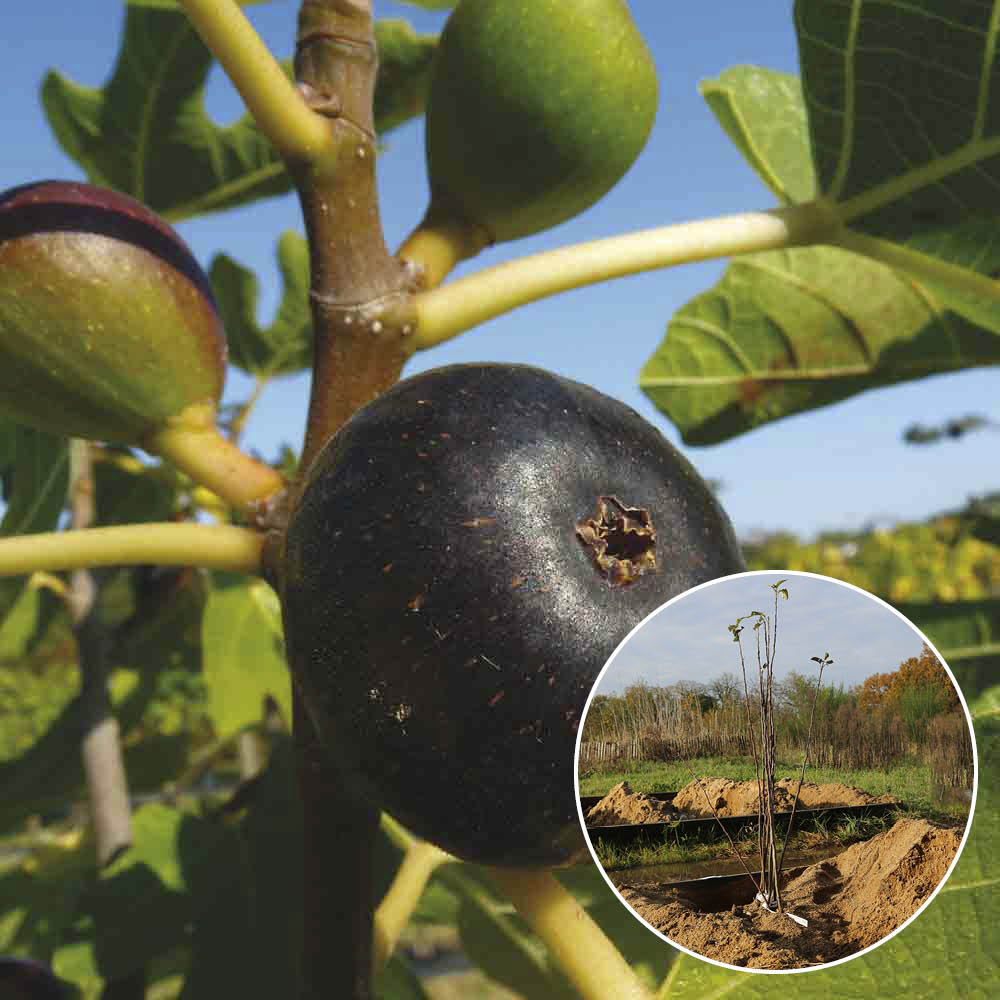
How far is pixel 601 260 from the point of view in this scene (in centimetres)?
100

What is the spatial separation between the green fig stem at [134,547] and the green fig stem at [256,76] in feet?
1.00

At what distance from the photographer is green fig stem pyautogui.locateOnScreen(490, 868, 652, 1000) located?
2.54 feet

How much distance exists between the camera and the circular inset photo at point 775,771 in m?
0.59

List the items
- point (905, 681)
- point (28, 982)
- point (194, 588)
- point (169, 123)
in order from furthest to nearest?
point (194, 588) < point (169, 123) < point (28, 982) < point (905, 681)

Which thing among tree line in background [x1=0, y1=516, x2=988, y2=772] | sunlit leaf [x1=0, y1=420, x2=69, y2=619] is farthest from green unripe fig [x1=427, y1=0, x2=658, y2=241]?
tree line in background [x1=0, y1=516, x2=988, y2=772]

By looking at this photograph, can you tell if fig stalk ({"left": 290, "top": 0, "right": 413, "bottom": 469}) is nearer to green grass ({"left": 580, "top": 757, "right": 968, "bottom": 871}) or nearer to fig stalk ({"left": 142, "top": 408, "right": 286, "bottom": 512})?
fig stalk ({"left": 142, "top": 408, "right": 286, "bottom": 512})

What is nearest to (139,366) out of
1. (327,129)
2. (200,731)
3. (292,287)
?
(327,129)

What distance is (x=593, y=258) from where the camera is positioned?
0.99m

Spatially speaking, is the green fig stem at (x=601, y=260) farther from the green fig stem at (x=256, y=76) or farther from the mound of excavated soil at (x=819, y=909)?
the mound of excavated soil at (x=819, y=909)

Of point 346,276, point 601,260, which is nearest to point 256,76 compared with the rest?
point 346,276

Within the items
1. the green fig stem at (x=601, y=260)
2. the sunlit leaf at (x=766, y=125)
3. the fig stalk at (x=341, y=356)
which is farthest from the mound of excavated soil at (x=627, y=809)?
the sunlit leaf at (x=766, y=125)

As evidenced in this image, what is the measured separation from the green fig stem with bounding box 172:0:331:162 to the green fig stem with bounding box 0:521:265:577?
31 centimetres

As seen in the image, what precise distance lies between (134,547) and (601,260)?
460 millimetres

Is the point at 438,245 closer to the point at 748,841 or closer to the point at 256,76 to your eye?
the point at 256,76
